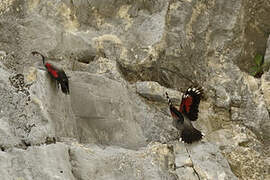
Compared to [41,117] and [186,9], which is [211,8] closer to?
[186,9]

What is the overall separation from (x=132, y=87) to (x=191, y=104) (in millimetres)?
919

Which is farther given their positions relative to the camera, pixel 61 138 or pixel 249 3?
pixel 249 3

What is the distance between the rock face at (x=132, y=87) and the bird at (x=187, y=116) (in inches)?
6.9

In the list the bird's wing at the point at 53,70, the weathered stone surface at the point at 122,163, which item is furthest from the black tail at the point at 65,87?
the weathered stone surface at the point at 122,163

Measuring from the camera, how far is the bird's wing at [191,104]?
19.2ft

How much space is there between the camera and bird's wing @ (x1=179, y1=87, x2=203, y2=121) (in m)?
5.86

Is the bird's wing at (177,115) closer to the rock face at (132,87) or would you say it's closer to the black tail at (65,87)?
the rock face at (132,87)

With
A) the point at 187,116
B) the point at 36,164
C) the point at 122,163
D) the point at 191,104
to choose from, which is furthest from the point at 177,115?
the point at 36,164

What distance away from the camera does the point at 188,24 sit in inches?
278

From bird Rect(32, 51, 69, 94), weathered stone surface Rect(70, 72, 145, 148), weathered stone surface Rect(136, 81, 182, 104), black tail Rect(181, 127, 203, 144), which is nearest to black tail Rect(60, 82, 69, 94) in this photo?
bird Rect(32, 51, 69, 94)

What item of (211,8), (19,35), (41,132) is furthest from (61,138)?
(211,8)

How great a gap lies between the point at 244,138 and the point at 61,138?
9.07 feet

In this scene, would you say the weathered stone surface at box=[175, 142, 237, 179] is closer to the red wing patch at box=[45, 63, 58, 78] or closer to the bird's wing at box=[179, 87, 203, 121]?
the bird's wing at box=[179, 87, 203, 121]

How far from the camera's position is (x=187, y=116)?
5848 millimetres
